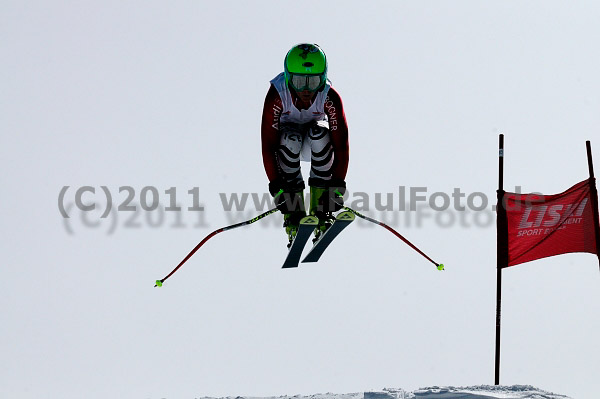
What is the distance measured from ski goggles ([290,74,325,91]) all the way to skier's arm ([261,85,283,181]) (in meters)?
0.42

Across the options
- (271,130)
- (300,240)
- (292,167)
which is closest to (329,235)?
(300,240)

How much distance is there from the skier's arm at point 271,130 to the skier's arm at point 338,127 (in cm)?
68

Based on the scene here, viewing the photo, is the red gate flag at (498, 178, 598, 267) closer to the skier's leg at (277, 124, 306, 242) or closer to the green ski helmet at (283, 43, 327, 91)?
the skier's leg at (277, 124, 306, 242)

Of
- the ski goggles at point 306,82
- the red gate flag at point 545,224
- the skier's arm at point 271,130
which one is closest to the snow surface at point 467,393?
the red gate flag at point 545,224

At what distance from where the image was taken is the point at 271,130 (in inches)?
529

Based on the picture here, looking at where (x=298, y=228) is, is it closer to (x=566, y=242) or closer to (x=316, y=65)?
(x=316, y=65)

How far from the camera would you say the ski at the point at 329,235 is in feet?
44.2

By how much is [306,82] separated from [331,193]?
5.45 feet

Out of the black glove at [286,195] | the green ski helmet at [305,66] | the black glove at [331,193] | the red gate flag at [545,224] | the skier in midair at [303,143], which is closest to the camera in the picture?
the green ski helmet at [305,66]

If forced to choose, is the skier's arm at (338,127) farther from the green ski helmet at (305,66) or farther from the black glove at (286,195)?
the black glove at (286,195)

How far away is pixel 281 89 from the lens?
43.7 feet

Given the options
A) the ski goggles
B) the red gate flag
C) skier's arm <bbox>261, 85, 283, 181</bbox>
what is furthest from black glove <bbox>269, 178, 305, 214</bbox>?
the red gate flag

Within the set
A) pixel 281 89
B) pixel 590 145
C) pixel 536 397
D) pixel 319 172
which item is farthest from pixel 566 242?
pixel 281 89

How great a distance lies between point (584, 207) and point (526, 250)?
121 centimetres
